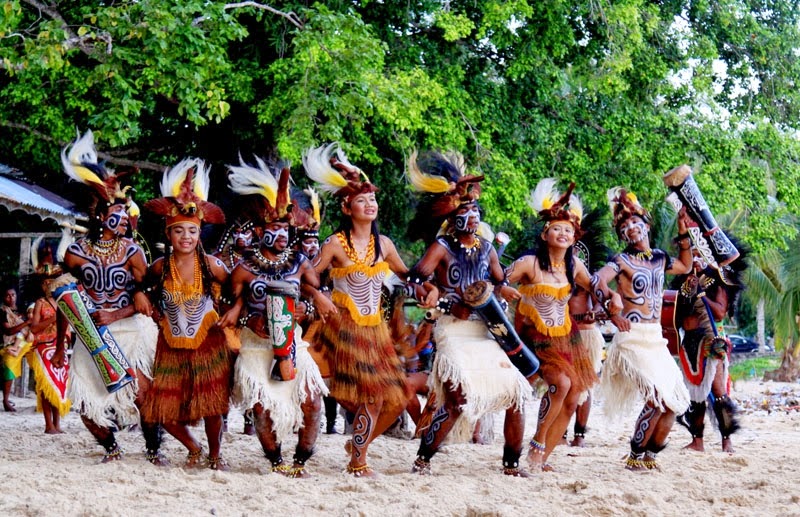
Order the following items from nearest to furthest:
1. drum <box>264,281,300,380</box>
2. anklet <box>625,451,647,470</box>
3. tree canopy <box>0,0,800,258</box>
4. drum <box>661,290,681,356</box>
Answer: drum <box>264,281,300,380</box> → anklet <box>625,451,647,470</box> → drum <box>661,290,681,356</box> → tree canopy <box>0,0,800,258</box>

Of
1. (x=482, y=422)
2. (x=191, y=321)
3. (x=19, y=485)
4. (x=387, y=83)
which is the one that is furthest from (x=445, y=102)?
(x=19, y=485)

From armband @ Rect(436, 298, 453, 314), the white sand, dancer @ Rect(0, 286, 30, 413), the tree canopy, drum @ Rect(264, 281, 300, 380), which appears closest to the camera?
the white sand

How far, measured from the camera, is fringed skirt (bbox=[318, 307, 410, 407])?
21.9ft

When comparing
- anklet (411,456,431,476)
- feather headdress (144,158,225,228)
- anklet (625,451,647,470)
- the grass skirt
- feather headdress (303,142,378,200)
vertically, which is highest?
feather headdress (303,142,378,200)

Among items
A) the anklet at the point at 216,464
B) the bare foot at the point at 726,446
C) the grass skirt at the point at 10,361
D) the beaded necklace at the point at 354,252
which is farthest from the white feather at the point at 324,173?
the grass skirt at the point at 10,361

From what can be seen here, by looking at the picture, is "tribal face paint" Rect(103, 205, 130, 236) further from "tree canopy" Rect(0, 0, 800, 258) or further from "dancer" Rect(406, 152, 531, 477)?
"tree canopy" Rect(0, 0, 800, 258)

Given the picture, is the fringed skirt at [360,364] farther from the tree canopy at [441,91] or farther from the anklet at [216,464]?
the tree canopy at [441,91]

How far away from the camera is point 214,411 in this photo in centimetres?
662

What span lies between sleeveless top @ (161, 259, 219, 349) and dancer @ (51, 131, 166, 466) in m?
0.22

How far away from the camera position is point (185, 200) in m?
6.70

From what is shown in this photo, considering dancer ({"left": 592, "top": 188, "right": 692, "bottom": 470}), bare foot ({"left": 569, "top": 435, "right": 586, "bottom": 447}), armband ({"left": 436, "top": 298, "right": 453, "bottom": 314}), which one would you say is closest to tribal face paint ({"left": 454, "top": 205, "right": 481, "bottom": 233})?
armband ({"left": 436, "top": 298, "right": 453, "bottom": 314})

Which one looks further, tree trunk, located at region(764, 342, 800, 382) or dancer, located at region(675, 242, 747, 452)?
tree trunk, located at region(764, 342, 800, 382)

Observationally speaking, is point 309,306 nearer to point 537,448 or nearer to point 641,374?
point 537,448

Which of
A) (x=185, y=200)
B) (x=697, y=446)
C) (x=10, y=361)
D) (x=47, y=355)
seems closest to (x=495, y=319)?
(x=185, y=200)
